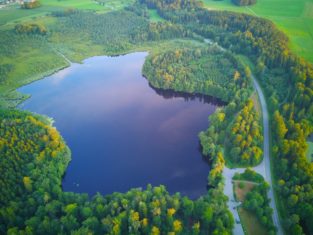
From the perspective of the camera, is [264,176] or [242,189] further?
[264,176]

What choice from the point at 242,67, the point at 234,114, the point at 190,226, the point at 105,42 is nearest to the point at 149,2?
the point at 105,42

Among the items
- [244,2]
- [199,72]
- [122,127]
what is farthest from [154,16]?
[122,127]

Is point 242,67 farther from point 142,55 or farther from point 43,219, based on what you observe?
point 43,219

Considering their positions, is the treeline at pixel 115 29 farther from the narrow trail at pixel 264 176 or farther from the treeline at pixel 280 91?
the narrow trail at pixel 264 176

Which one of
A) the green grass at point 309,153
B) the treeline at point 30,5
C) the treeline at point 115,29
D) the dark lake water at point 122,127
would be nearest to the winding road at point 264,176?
the dark lake water at point 122,127

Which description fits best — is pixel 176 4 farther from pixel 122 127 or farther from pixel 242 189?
pixel 242 189
